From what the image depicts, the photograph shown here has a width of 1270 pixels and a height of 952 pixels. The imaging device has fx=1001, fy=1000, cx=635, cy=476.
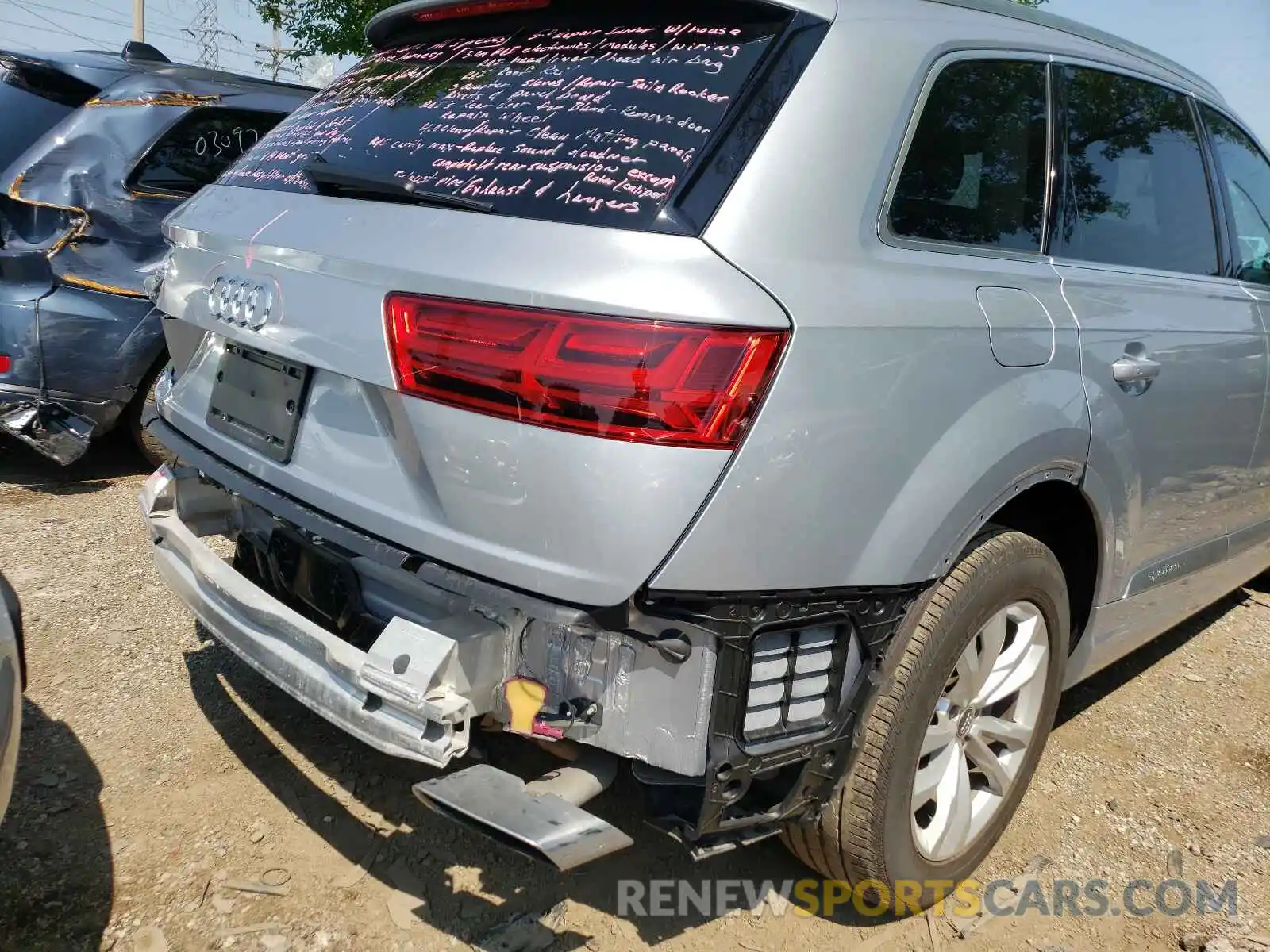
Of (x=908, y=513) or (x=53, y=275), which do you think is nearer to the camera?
(x=908, y=513)

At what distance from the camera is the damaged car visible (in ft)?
13.7

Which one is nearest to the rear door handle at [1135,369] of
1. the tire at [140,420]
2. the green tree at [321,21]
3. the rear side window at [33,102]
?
the tire at [140,420]

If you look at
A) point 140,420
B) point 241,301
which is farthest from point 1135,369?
point 140,420

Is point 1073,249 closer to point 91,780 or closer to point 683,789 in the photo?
point 683,789

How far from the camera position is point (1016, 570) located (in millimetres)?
2203

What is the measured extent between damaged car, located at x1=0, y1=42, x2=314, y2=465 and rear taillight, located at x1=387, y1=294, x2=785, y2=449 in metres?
3.29

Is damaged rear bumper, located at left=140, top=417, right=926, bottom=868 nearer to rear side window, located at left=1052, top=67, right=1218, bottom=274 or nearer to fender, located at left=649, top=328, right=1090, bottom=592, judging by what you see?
Result: fender, located at left=649, top=328, right=1090, bottom=592

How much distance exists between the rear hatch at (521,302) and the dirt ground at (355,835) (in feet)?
2.16

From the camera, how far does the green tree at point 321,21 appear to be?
9.79m

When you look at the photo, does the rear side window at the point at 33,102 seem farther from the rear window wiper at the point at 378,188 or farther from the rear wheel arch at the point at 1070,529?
the rear wheel arch at the point at 1070,529

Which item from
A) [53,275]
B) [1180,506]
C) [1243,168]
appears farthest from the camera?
[53,275]

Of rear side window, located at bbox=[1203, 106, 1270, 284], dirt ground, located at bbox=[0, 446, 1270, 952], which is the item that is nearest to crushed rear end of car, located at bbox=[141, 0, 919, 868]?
dirt ground, located at bbox=[0, 446, 1270, 952]

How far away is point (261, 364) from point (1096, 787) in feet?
8.48

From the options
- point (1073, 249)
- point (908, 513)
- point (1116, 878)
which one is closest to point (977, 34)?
point (1073, 249)
